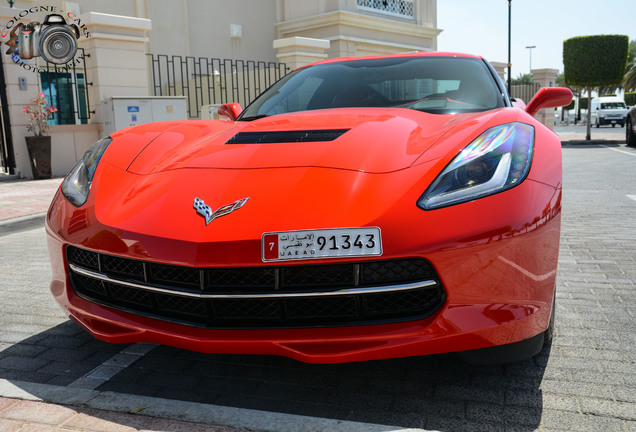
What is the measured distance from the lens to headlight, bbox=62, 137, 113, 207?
8.32 ft

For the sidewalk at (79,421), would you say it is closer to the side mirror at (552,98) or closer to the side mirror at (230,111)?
→ the side mirror at (230,111)

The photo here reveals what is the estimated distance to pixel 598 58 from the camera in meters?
22.5

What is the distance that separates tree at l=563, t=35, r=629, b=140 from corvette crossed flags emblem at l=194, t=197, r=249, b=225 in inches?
939

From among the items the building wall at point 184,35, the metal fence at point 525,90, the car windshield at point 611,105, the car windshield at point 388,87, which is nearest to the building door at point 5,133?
the building wall at point 184,35

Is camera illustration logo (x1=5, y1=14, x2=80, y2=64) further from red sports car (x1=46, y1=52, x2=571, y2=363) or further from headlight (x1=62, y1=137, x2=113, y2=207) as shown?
red sports car (x1=46, y1=52, x2=571, y2=363)

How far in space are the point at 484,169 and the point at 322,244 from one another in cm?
68

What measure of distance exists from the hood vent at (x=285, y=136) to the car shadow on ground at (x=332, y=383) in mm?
959

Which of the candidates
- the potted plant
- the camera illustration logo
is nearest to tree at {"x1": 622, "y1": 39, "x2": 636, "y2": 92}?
the camera illustration logo

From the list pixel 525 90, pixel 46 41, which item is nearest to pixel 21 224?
pixel 46 41

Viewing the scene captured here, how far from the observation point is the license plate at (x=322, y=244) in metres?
1.93

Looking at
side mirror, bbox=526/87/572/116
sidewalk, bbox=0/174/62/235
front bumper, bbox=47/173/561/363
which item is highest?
side mirror, bbox=526/87/572/116

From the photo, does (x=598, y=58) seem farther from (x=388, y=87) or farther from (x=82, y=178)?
(x=82, y=178)

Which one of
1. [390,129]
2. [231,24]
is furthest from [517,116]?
[231,24]

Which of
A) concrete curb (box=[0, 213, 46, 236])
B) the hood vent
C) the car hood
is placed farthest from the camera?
concrete curb (box=[0, 213, 46, 236])
